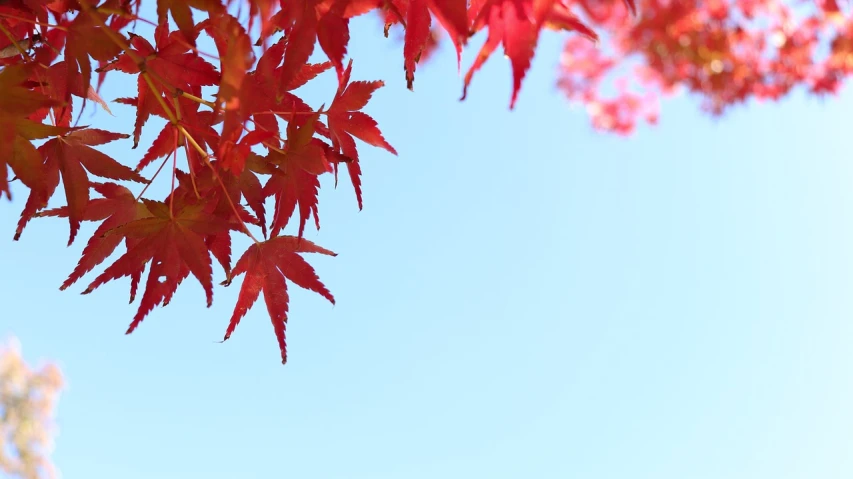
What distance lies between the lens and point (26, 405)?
33.2 ft

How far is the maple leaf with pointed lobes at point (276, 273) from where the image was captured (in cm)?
93

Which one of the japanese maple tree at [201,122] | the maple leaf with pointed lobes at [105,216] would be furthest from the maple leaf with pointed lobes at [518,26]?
the maple leaf with pointed lobes at [105,216]

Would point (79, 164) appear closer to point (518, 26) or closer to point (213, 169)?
point (213, 169)

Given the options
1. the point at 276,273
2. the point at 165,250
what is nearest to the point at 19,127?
the point at 165,250

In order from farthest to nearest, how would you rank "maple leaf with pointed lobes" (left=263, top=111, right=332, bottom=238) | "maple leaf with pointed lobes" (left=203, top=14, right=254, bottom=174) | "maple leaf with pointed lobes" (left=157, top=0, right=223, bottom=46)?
"maple leaf with pointed lobes" (left=263, top=111, right=332, bottom=238) → "maple leaf with pointed lobes" (left=157, top=0, right=223, bottom=46) → "maple leaf with pointed lobes" (left=203, top=14, right=254, bottom=174)

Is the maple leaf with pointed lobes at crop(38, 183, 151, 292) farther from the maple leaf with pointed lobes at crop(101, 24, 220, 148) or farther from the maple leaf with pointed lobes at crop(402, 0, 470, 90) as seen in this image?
the maple leaf with pointed lobes at crop(402, 0, 470, 90)

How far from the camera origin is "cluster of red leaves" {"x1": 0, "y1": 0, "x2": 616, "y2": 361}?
72 centimetres

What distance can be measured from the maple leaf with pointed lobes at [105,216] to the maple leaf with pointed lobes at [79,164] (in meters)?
0.05

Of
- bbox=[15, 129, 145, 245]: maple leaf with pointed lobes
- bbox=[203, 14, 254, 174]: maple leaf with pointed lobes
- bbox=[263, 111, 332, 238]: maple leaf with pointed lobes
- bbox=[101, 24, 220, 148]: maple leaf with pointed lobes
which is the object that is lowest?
bbox=[203, 14, 254, 174]: maple leaf with pointed lobes

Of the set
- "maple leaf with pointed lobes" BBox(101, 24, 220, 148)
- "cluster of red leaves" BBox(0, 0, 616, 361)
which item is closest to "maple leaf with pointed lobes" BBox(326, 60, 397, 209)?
"cluster of red leaves" BBox(0, 0, 616, 361)

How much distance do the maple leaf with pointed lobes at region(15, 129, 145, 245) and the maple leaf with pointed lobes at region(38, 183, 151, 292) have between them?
53mm

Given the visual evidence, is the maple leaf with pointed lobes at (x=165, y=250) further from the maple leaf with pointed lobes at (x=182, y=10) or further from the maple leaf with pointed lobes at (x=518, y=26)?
the maple leaf with pointed lobes at (x=518, y=26)

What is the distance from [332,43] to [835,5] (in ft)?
3.31

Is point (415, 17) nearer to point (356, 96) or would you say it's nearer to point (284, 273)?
point (356, 96)
